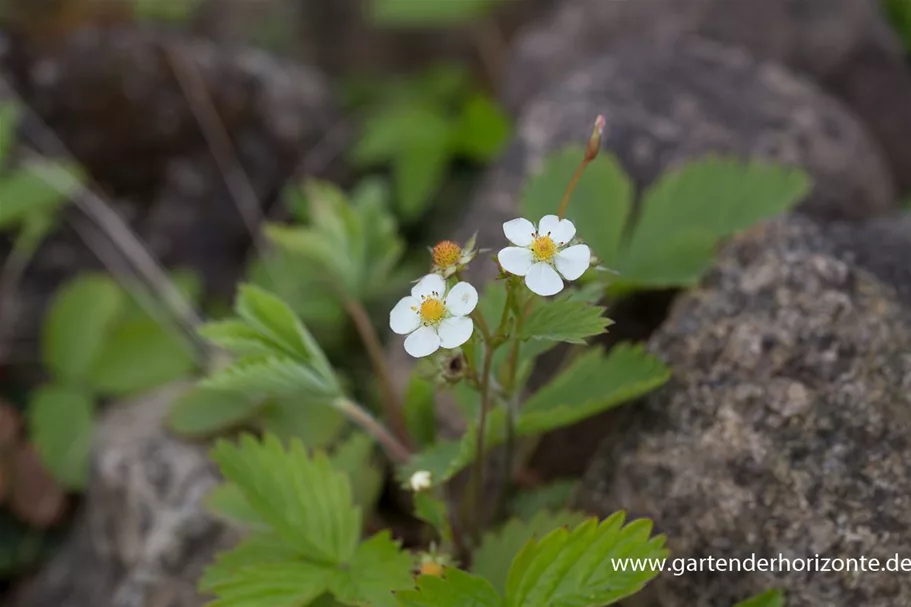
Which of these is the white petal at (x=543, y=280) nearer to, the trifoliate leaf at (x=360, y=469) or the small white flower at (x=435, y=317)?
the small white flower at (x=435, y=317)

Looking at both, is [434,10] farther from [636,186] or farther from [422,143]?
[636,186]

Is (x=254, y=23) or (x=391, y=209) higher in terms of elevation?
(x=254, y=23)

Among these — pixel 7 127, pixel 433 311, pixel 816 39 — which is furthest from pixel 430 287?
pixel 816 39

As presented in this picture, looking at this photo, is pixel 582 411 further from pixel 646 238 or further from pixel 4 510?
pixel 4 510

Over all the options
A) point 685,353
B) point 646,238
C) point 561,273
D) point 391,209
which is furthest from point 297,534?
point 391,209

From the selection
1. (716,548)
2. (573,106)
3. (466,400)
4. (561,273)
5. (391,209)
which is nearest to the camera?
(561,273)

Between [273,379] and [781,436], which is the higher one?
[273,379]
